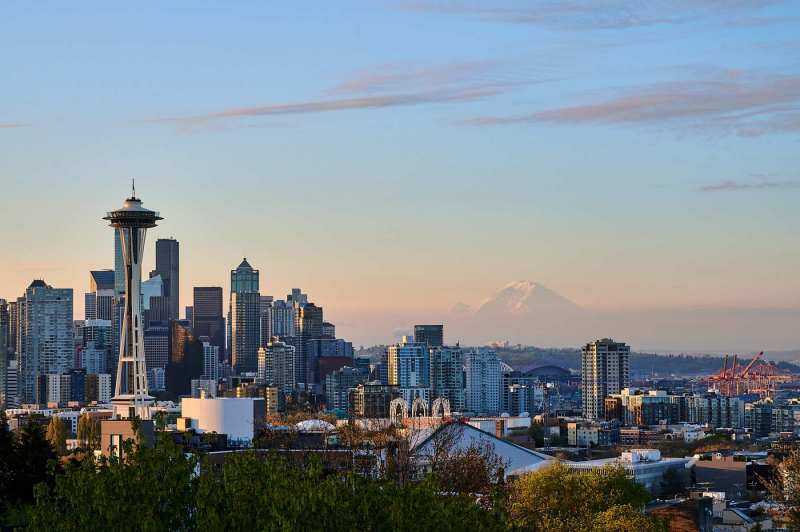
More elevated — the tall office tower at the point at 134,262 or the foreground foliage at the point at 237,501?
the tall office tower at the point at 134,262

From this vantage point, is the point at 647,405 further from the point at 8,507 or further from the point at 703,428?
the point at 8,507

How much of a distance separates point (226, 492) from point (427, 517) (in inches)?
110

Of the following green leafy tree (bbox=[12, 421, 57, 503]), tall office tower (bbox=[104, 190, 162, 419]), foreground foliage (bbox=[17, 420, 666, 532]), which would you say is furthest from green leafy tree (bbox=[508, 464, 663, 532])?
tall office tower (bbox=[104, 190, 162, 419])

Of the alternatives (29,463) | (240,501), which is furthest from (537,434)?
(240,501)

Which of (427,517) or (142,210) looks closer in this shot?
(427,517)

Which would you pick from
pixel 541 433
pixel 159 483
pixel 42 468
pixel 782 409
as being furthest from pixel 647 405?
pixel 159 483

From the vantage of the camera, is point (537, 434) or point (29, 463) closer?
point (29, 463)

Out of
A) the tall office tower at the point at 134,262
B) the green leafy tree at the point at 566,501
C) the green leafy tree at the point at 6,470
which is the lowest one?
the green leafy tree at the point at 566,501

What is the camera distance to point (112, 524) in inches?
893

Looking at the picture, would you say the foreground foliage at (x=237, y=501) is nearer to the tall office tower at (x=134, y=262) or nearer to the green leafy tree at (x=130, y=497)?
the green leafy tree at (x=130, y=497)

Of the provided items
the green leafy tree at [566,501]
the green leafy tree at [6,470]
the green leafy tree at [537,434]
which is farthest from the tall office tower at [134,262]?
the green leafy tree at [6,470]

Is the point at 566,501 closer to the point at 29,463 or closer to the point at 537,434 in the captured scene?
the point at 29,463

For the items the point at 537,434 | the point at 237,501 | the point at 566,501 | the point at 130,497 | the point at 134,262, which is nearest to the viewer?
the point at 237,501

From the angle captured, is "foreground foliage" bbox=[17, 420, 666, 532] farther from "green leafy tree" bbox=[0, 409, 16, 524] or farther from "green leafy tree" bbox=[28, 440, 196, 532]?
"green leafy tree" bbox=[0, 409, 16, 524]
